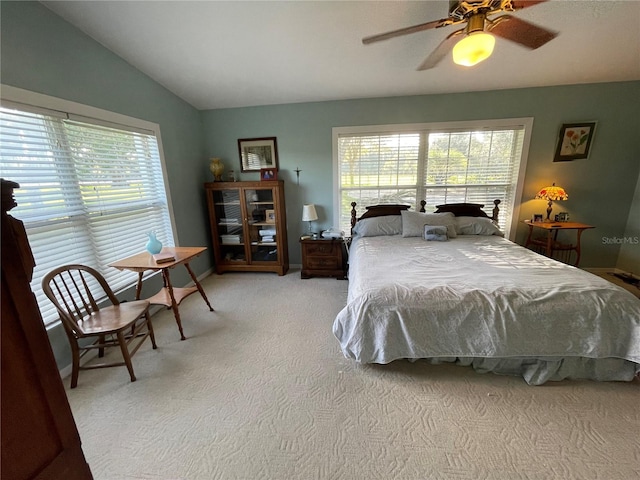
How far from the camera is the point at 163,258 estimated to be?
2156 millimetres

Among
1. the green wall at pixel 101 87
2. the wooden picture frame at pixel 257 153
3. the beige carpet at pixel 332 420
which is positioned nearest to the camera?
the beige carpet at pixel 332 420

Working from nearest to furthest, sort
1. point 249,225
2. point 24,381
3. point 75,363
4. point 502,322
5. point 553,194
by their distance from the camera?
point 24,381 < point 502,322 < point 75,363 < point 553,194 < point 249,225

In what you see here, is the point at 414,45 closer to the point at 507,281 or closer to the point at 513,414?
the point at 507,281

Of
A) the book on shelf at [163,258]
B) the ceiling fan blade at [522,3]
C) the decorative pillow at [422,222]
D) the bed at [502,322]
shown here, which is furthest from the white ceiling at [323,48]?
the bed at [502,322]

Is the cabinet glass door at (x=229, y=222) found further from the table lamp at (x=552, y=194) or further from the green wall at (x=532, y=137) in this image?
the table lamp at (x=552, y=194)

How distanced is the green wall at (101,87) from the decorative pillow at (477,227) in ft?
11.6

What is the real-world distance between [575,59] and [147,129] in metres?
4.50

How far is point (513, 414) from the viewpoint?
4.82 feet

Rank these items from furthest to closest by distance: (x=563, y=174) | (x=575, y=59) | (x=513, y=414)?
(x=563, y=174) < (x=575, y=59) < (x=513, y=414)

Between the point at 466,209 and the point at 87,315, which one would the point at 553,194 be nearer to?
the point at 466,209

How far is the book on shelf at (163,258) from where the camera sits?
2121mm

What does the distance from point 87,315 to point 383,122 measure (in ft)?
12.1

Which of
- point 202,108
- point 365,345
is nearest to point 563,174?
point 365,345

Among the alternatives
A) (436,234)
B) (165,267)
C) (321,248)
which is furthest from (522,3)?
(165,267)
